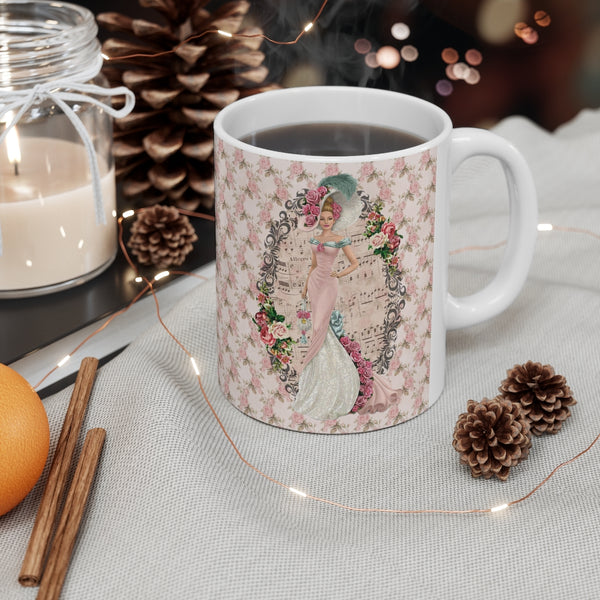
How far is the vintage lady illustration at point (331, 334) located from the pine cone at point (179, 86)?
1.27 ft

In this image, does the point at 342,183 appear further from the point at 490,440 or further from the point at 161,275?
the point at 161,275

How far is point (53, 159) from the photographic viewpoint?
756 millimetres

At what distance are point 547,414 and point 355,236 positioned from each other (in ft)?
0.63

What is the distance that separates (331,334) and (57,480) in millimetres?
194

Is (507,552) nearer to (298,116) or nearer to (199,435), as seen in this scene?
(199,435)

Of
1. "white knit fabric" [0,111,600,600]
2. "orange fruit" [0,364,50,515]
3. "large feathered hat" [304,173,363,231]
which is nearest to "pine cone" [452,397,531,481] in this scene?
"white knit fabric" [0,111,600,600]

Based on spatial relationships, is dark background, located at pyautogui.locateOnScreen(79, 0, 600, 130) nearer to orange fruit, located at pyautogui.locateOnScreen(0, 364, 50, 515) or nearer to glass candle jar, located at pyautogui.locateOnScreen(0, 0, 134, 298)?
glass candle jar, located at pyautogui.locateOnScreen(0, 0, 134, 298)

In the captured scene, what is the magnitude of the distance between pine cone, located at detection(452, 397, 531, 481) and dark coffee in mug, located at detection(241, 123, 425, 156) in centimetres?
19

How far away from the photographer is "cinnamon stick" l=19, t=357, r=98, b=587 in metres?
0.47

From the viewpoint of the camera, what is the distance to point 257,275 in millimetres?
553

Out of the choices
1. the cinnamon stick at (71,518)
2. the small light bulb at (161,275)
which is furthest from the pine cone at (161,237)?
the cinnamon stick at (71,518)

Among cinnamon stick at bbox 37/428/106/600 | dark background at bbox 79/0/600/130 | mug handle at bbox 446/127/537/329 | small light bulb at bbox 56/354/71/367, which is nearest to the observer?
cinnamon stick at bbox 37/428/106/600

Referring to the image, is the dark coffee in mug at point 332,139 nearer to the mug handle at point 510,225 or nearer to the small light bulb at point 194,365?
the mug handle at point 510,225

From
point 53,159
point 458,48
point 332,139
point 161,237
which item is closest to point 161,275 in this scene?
point 161,237
